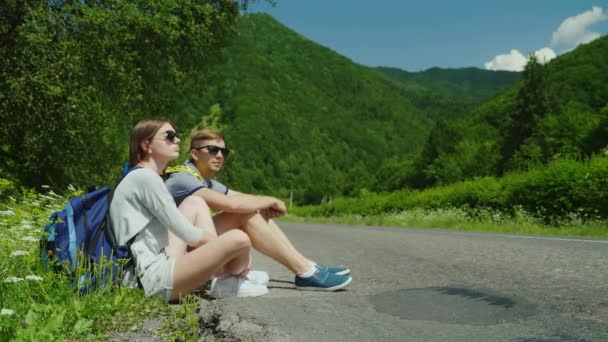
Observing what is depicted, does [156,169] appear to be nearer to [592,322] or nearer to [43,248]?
[43,248]

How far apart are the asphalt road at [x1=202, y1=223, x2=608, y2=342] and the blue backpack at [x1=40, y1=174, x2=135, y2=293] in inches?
29.3

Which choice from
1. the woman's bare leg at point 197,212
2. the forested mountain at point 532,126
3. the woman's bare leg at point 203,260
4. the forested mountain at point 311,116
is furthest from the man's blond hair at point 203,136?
the forested mountain at point 311,116

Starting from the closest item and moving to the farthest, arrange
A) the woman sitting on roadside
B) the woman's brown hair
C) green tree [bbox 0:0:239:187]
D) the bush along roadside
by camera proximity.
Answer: the woman sitting on roadside < the woman's brown hair < green tree [bbox 0:0:239:187] < the bush along roadside

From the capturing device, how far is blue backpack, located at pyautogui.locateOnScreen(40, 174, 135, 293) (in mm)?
4027

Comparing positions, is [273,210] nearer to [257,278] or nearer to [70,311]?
[257,278]

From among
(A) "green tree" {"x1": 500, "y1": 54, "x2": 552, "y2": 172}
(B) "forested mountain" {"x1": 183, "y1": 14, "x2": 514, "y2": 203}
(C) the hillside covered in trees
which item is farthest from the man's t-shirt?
(B) "forested mountain" {"x1": 183, "y1": 14, "x2": 514, "y2": 203}

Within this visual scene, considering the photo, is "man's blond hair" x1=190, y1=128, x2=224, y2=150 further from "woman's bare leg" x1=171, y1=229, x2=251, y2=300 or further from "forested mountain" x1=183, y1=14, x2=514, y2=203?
"forested mountain" x1=183, y1=14, x2=514, y2=203

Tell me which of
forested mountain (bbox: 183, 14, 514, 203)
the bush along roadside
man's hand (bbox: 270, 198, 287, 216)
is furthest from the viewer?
forested mountain (bbox: 183, 14, 514, 203)

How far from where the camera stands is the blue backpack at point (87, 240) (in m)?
4.03

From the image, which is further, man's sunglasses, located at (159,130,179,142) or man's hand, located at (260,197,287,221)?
man's hand, located at (260,197,287,221)

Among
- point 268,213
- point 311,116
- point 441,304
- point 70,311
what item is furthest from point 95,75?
point 311,116

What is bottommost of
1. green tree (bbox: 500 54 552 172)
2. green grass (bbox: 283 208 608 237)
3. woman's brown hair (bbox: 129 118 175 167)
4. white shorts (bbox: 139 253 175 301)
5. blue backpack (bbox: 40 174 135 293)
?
green grass (bbox: 283 208 608 237)

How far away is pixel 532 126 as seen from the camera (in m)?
69.6

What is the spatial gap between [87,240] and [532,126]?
2843 inches
